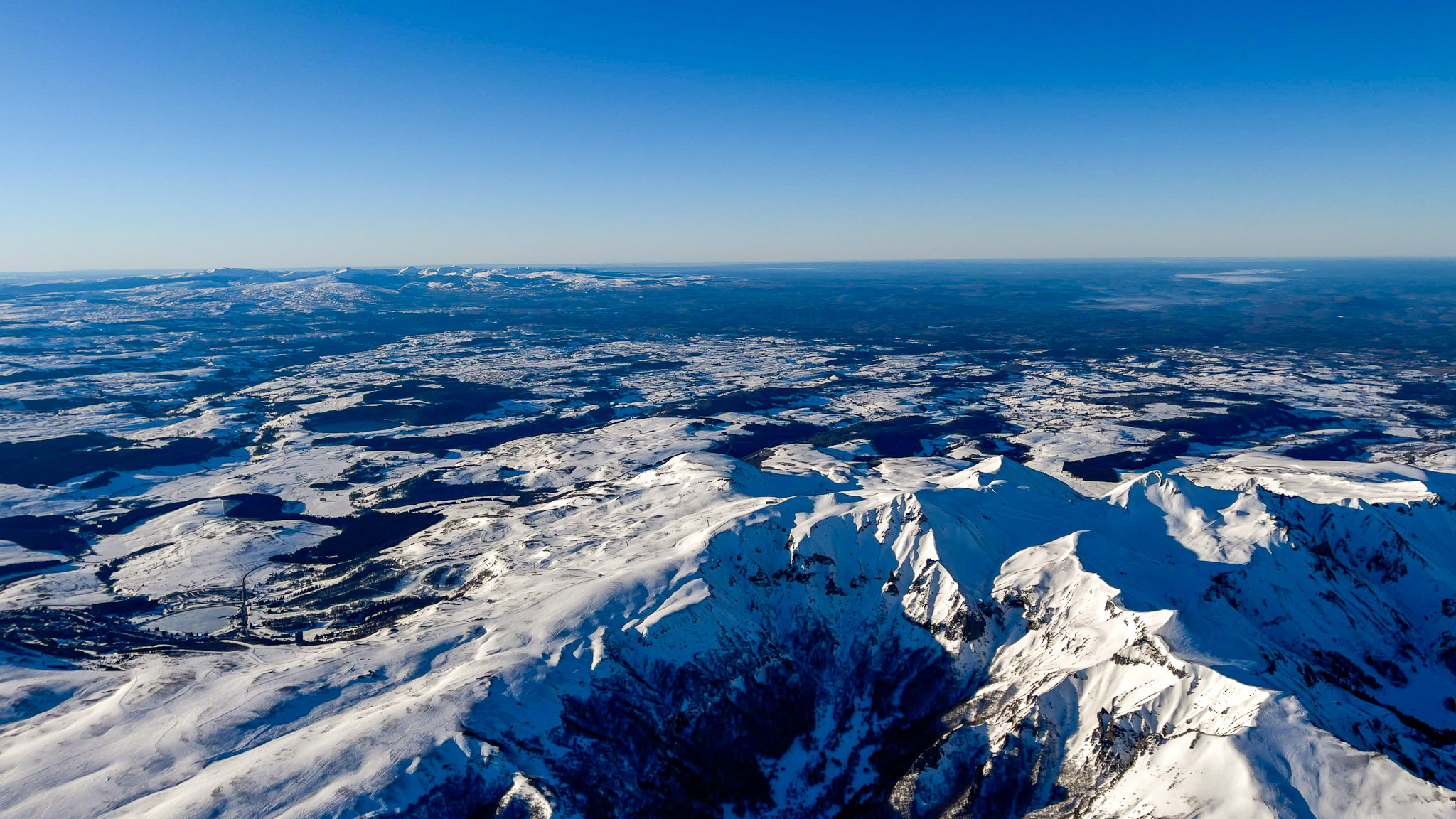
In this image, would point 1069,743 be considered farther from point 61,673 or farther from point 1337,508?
point 61,673

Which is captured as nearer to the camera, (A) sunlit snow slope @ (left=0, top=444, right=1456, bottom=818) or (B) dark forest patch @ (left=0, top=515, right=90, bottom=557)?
(A) sunlit snow slope @ (left=0, top=444, right=1456, bottom=818)

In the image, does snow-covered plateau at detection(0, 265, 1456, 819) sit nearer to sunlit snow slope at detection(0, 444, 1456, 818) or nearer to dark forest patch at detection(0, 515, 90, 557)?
sunlit snow slope at detection(0, 444, 1456, 818)

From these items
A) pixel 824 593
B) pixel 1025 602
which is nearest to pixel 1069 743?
pixel 1025 602

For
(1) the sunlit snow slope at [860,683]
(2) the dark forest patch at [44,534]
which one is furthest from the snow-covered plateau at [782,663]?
(2) the dark forest patch at [44,534]

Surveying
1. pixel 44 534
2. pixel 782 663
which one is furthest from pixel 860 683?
pixel 44 534

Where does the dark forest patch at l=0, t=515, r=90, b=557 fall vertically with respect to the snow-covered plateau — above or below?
below

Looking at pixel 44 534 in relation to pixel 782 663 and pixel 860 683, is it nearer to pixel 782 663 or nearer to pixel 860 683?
pixel 782 663

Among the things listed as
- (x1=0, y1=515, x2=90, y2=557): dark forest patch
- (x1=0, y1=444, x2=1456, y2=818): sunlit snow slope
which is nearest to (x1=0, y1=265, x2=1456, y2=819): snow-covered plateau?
(x1=0, y1=444, x2=1456, y2=818): sunlit snow slope

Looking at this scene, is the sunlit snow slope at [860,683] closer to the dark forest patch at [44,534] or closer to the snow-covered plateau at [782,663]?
the snow-covered plateau at [782,663]
